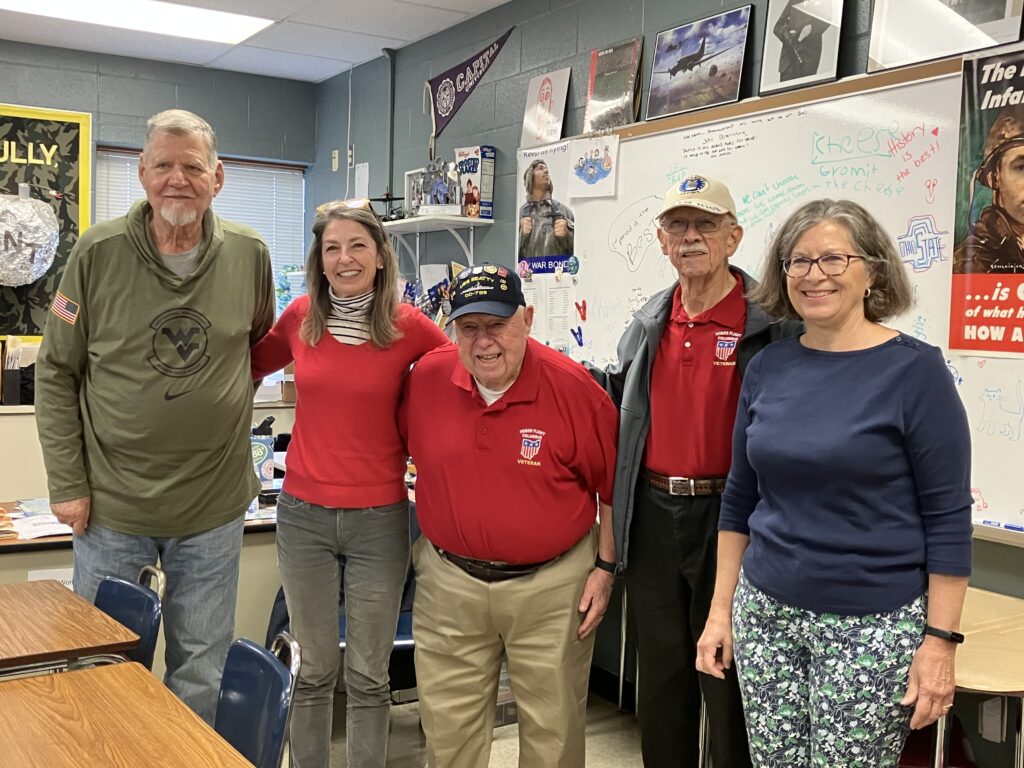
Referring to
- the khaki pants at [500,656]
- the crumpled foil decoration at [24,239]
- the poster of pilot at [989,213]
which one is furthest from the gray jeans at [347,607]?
the crumpled foil decoration at [24,239]

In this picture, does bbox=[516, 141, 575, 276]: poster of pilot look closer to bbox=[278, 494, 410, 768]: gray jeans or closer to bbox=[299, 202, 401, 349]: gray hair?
bbox=[299, 202, 401, 349]: gray hair

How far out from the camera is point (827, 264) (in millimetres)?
1783

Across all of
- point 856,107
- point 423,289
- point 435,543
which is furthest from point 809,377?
A: point 423,289

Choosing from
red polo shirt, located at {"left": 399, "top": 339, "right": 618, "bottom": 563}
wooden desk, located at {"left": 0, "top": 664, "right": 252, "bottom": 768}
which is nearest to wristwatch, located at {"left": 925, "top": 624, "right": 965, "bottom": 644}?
red polo shirt, located at {"left": 399, "top": 339, "right": 618, "bottom": 563}

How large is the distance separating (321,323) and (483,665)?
93 centimetres

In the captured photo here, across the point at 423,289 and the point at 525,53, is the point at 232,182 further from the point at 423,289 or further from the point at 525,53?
the point at 525,53

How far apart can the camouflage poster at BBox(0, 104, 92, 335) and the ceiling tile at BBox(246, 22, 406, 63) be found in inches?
49.4

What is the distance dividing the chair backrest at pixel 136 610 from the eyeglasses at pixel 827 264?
4.90 ft

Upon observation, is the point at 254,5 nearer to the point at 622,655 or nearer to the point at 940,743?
the point at 622,655

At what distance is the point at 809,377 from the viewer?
182cm

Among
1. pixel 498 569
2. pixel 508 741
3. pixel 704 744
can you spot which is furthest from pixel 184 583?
pixel 508 741

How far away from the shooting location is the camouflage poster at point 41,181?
5.57m

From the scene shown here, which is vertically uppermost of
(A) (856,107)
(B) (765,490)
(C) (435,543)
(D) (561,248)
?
(A) (856,107)

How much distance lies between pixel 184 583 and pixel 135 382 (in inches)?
20.8
